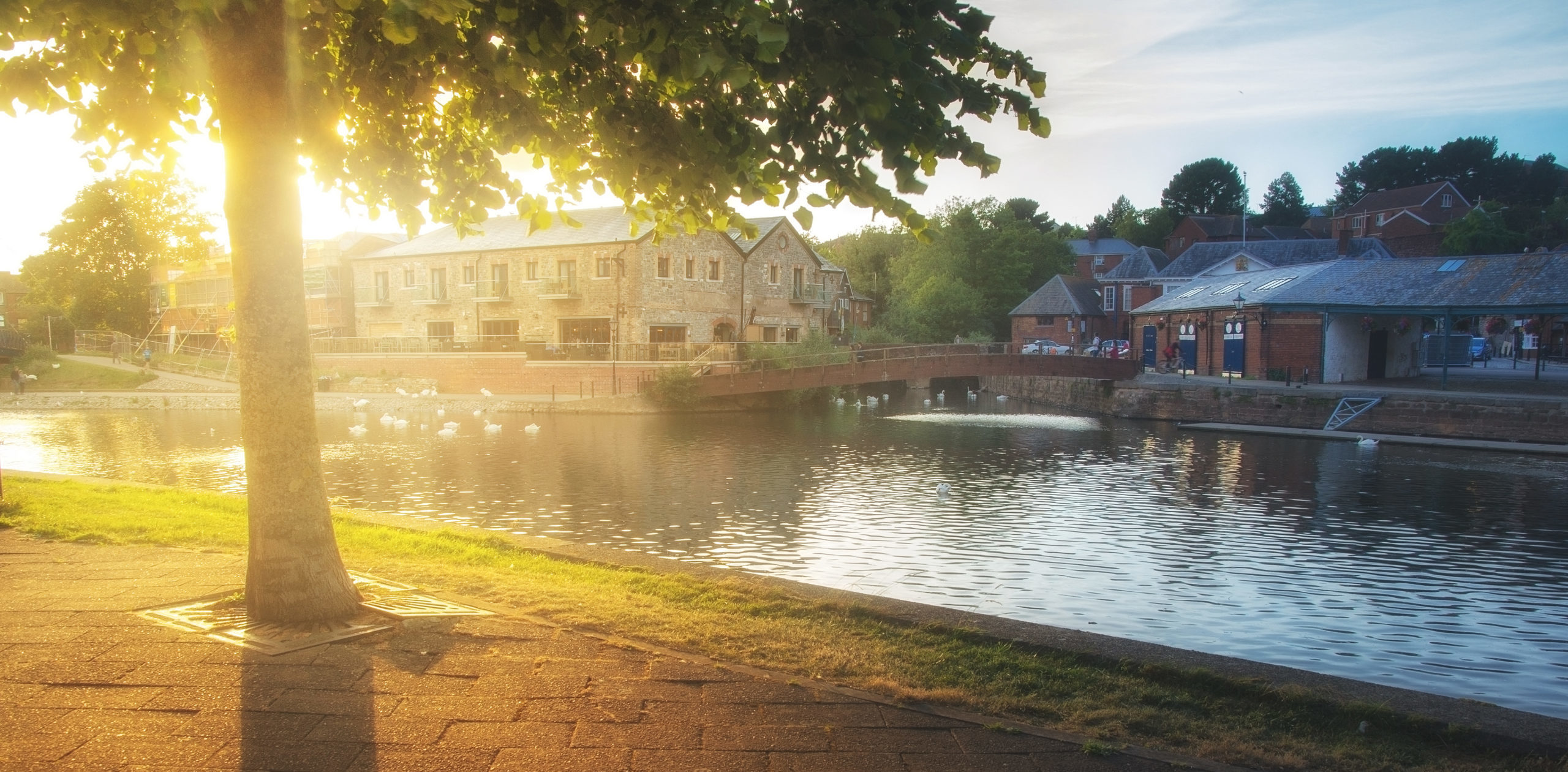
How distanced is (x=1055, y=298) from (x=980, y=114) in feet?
222

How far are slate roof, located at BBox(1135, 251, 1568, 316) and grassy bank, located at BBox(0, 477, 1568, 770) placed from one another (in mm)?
34683

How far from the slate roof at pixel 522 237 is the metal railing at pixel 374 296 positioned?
6.39 feet

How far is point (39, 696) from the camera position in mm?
4395

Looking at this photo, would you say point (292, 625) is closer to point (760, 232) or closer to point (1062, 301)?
point (760, 232)

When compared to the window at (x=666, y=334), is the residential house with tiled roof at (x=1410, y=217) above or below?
above

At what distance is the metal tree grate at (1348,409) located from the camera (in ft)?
103

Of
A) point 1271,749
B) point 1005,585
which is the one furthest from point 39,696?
point 1005,585

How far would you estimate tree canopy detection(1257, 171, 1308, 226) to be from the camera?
10000cm

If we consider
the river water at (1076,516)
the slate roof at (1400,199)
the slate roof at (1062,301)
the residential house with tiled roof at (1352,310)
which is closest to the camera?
the river water at (1076,516)

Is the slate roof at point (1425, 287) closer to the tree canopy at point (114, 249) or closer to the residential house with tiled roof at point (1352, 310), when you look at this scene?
the residential house with tiled roof at point (1352, 310)

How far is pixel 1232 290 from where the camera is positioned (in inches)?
1694

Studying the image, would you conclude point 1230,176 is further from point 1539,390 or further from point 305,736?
point 305,736

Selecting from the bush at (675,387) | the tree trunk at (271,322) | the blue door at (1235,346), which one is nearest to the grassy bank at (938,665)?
the tree trunk at (271,322)

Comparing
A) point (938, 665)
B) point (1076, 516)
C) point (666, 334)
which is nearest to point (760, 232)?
point (666, 334)
